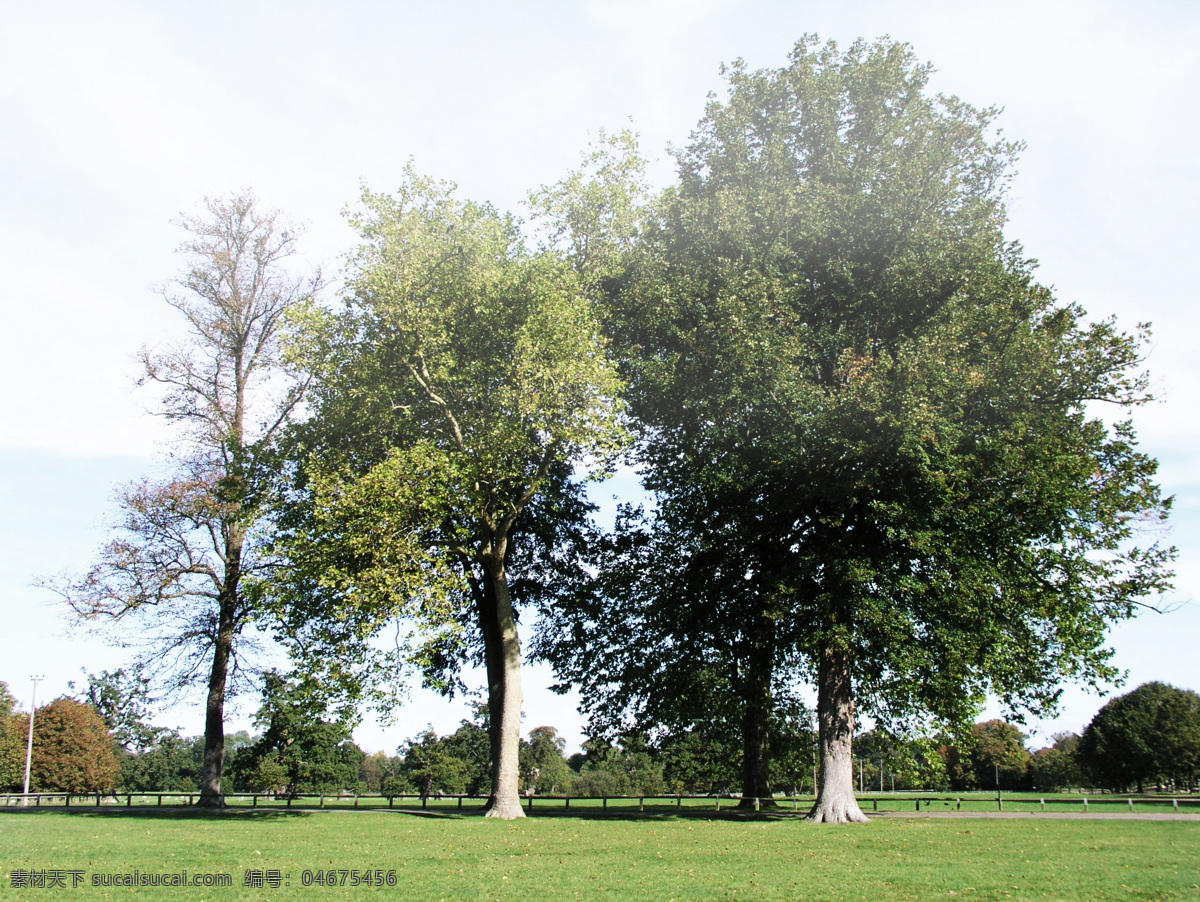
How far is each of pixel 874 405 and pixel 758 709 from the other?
43.9ft

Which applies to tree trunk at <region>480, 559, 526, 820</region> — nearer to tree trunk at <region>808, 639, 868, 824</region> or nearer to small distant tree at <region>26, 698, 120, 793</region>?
tree trunk at <region>808, 639, 868, 824</region>

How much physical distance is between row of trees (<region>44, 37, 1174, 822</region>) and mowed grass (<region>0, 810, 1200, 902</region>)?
13.9 feet

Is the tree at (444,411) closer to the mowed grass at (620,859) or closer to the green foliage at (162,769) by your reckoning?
the mowed grass at (620,859)

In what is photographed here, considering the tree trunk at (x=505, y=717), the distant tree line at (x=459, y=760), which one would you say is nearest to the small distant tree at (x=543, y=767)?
the distant tree line at (x=459, y=760)

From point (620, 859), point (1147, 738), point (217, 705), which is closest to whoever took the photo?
point (620, 859)

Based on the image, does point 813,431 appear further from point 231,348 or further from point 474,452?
point 231,348

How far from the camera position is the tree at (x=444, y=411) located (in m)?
23.6

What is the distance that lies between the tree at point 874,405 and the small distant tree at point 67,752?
73.3 meters

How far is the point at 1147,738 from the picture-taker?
85.1m

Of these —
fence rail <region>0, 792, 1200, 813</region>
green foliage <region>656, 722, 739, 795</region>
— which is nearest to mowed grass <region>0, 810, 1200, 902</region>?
green foliage <region>656, 722, 739, 795</region>

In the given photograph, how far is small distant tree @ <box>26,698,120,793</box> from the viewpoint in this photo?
74062mm

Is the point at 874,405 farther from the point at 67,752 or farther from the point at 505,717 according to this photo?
the point at 67,752

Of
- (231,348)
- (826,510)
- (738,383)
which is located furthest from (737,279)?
(231,348)

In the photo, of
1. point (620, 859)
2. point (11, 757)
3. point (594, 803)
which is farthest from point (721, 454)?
point (11, 757)
